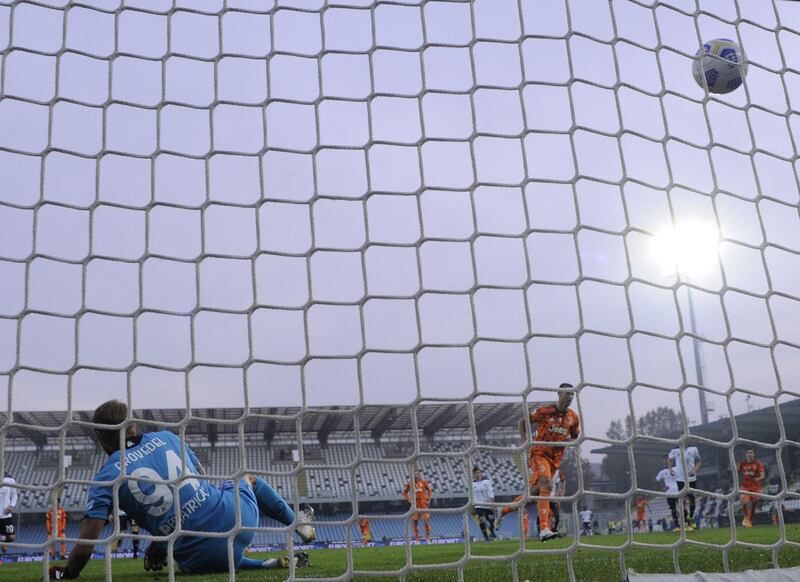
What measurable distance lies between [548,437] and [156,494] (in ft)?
12.2

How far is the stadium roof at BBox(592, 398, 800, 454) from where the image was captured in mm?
5484

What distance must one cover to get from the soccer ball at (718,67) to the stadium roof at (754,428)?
1.59 metres

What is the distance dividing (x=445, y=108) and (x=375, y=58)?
14.6 inches

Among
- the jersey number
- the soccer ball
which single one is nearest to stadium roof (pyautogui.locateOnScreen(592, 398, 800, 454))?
the soccer ball

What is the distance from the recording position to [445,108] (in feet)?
11.7

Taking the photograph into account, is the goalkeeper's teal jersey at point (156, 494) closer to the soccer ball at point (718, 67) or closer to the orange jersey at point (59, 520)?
the orange jersey at point (59, 520)

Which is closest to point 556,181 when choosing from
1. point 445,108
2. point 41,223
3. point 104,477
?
point 445,108

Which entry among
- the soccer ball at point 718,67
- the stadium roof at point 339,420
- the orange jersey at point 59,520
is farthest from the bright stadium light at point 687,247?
the stadium roof at point 339,420

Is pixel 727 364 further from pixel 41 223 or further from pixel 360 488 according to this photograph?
pixel 360 488

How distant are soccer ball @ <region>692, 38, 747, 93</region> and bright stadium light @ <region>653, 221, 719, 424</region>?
70 cm

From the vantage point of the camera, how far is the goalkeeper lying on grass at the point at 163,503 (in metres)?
3.64

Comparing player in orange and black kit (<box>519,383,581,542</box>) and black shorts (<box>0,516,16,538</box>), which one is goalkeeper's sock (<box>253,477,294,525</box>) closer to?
player in orange and black kit (<box>519,383,581,542</box>)

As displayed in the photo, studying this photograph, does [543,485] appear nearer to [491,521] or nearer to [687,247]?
[687,247]

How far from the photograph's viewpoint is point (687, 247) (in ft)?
12.1
